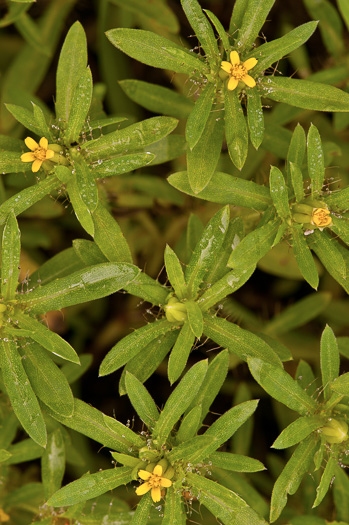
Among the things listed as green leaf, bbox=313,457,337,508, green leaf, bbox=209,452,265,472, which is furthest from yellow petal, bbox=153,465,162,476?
green leaf, bbox=313,457,337,508

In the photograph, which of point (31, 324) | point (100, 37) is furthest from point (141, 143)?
point (100, 37)

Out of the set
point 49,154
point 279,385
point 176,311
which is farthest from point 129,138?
point 279,385

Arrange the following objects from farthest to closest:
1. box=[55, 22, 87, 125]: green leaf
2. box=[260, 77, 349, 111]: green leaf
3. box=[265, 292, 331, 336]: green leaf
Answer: box=[265, 292, 331, 336]: green leaf, box=[55, 22, 87, 125]: green leaf, box=[260, 77, 349, 111]: green leaf

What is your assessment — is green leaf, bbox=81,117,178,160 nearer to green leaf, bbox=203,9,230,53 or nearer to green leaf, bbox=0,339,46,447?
green leaf, bbox=203,9,230,53

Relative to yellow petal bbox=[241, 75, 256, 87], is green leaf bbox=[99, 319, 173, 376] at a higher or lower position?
lower

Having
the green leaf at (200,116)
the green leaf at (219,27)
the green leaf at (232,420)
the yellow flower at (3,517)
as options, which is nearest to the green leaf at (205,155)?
the green leaf at (200,116)

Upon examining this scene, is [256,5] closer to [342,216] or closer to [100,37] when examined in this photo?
[342,216]
